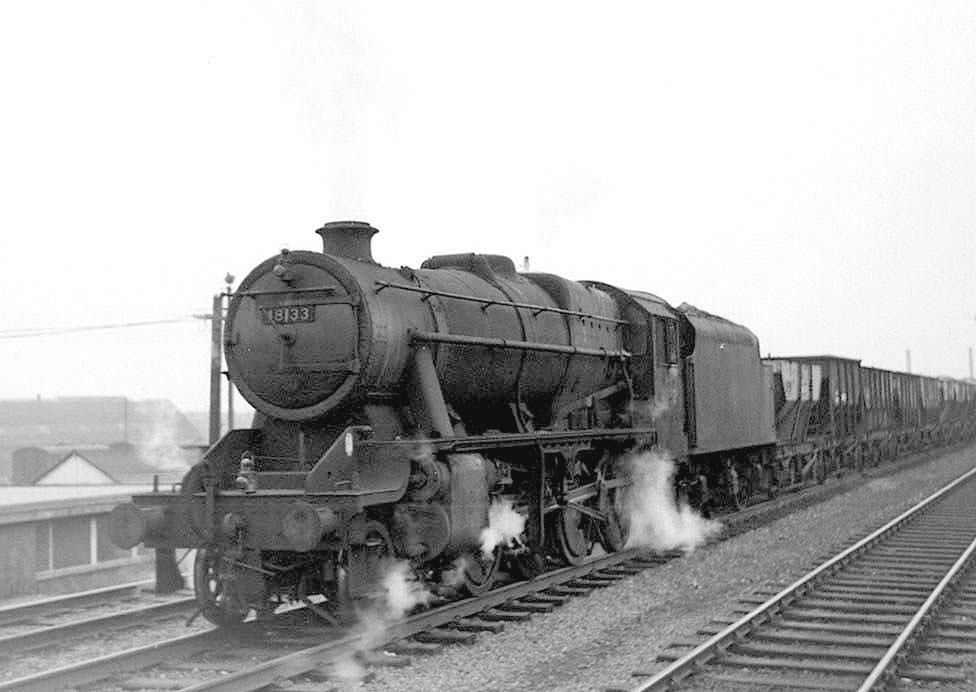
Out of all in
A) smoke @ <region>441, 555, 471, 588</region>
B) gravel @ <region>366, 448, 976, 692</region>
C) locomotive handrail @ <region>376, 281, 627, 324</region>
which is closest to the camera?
gravel @ <region>366, 448, 976, 692</region>

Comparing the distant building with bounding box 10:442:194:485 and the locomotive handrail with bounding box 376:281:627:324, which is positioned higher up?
the locomotive handrail with bounding box 376:281:627:324

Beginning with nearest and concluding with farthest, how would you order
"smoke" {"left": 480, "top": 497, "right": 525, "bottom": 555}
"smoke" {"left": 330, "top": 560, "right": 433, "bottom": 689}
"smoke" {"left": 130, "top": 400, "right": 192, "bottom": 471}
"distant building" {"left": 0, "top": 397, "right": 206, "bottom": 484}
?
"smoke" {"left": 330, "top": 560, "right": 433, "bottom": 689}, "smoke" {"left": 480, "top": 497, "right": 525, "bottom": 555}, "distant building" {"left": 0, "top": 397, "right": 206, "bottom": 484}, "smoke" {"left": 130, "top": 400, "right": 192, "bottom": 471}

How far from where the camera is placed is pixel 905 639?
A: 7.60 metres

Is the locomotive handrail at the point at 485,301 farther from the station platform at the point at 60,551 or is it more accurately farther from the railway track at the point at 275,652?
the station platform at the point at 60,551

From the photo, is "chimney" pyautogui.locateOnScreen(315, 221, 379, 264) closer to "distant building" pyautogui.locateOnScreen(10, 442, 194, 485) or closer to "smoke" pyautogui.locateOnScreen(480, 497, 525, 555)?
"smoke" pyautogui.locateOnScreen(480, 497, 525, 555)

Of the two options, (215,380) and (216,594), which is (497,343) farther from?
(216,594)

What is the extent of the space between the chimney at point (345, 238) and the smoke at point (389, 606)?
105 inches

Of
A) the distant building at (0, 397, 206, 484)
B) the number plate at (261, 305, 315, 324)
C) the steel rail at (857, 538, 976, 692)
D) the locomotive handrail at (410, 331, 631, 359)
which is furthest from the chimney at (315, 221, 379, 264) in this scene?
the distant building at (0, 397, 206, 484)

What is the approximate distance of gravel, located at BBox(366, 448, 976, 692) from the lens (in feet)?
23.3

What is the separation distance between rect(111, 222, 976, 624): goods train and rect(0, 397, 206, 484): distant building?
30742 millimetres

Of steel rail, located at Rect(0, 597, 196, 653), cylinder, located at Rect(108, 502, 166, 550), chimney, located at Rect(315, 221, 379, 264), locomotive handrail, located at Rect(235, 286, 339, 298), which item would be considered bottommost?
steel rail, located at Rect(0, 597, 196, 653)

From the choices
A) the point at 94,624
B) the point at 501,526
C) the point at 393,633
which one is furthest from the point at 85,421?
the point at 393,633

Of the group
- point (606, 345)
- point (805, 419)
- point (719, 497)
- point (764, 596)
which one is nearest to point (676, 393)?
point (606, 345)

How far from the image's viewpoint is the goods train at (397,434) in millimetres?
8203
